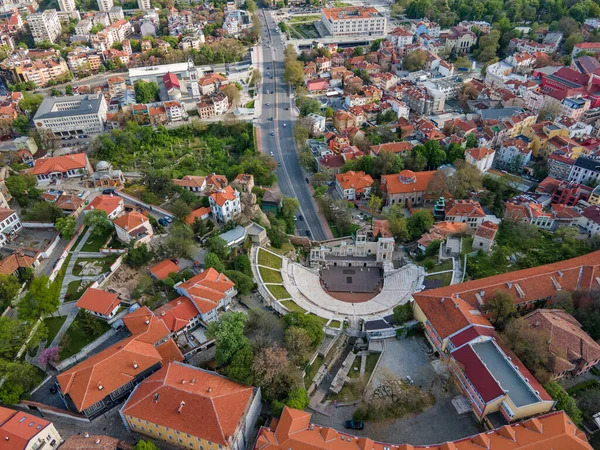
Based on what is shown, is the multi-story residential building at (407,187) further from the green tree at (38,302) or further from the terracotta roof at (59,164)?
the terracotta roof at (59,164)

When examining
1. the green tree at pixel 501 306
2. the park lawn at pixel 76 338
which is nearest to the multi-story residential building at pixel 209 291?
the park lawn at pixel 76 338

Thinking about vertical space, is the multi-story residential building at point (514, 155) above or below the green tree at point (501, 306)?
below

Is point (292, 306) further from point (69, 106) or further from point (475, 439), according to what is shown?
point (69, 106)

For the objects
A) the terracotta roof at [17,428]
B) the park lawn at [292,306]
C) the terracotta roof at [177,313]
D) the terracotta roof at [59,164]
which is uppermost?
the terracotta roof at [59,164]

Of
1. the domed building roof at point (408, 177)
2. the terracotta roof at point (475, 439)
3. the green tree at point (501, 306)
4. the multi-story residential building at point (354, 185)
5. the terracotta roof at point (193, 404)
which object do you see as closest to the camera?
the terracotta roof at point (475, 439)

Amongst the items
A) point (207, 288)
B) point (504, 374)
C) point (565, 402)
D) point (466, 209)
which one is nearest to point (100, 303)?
point (207, 288)

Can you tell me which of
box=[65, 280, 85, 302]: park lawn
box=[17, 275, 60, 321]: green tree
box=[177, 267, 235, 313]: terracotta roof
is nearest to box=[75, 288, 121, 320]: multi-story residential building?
box=[17, 275, 60, 321]: green tree
